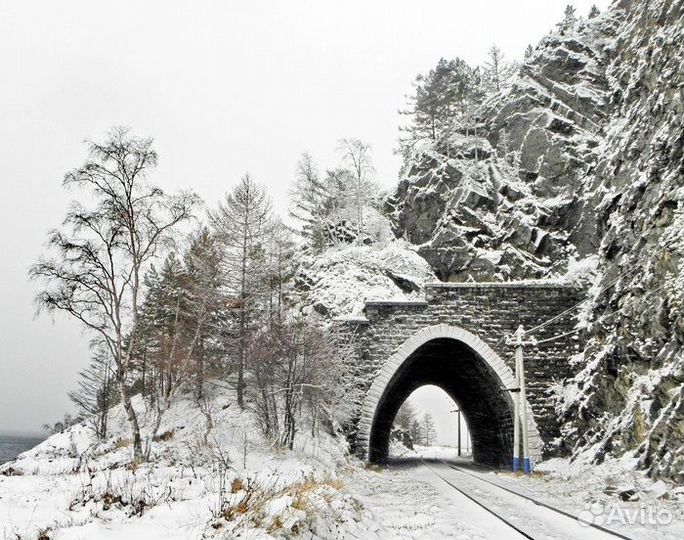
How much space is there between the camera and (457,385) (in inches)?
1040

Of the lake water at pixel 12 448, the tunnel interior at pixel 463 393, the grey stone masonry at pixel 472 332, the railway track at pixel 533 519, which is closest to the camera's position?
the railway track at pixel 533 519

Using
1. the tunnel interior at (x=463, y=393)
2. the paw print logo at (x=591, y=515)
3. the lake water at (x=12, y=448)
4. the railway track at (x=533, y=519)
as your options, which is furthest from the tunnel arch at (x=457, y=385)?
the lake water at (x=12, y=448)

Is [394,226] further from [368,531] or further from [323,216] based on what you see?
[368,531]

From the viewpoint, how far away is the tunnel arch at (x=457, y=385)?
1833cm

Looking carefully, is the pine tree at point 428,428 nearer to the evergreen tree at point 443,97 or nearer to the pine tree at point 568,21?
the evergreen tree at point 443,97

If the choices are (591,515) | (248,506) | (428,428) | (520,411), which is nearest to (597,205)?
(520,411)

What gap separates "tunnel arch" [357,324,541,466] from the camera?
18328 millimetres

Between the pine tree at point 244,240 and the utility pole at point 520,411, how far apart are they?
11.1 meters

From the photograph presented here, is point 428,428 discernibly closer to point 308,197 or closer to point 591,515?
point 308,197

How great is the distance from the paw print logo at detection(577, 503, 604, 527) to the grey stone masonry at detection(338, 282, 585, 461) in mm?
10543

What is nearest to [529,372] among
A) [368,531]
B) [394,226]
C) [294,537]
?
[368,531]

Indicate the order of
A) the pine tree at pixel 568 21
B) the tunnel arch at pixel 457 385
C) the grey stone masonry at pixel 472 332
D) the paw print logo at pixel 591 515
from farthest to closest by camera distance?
the pine tree at pixel 568 21
the tunnel arch at pixel 457 385
the grey stone masonry at pixel 472 332
the paw print logo at pixel 591 515

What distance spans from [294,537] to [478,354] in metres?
15.7

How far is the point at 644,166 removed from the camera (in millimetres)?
13969
